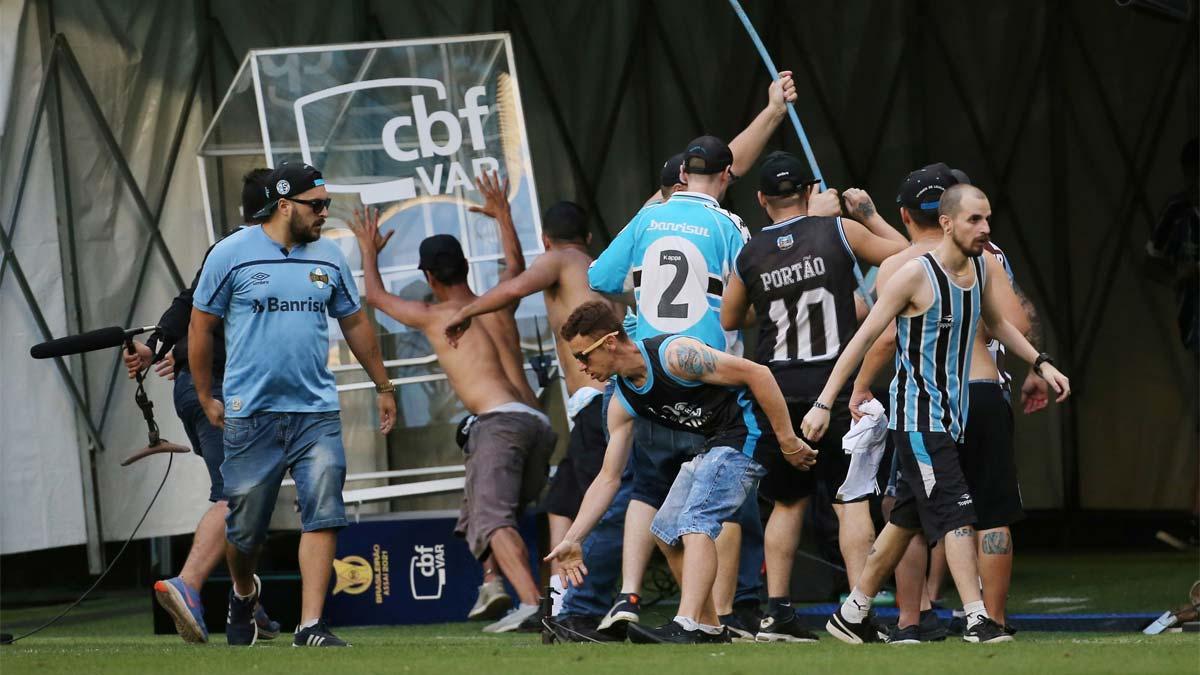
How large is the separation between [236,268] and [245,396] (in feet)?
1.42

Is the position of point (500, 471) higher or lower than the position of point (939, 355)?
lower

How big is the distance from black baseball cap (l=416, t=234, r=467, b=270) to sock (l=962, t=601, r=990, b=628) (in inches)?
132

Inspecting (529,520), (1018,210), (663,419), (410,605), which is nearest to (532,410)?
(529,520)

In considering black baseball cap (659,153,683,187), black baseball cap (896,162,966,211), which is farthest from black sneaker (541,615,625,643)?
black baseball cap (896,162,966,211)

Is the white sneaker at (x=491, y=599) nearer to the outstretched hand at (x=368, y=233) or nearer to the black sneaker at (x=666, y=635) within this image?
A: the outstretched hand at (x=368, y=233)

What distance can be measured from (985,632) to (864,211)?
69.2 inches

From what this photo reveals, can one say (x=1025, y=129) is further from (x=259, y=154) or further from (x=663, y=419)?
(x=663, y=419)

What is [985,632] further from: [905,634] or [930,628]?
[930,628]

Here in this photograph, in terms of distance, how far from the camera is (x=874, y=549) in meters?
5.41

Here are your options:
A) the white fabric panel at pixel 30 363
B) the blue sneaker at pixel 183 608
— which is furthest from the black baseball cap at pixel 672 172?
the white fabric panel at pixel 30 363

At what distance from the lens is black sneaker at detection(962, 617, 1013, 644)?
517 cm

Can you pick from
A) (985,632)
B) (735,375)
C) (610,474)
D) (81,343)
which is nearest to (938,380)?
(735,375)

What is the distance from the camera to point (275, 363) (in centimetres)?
573

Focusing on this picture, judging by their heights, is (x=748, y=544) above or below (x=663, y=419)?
below
